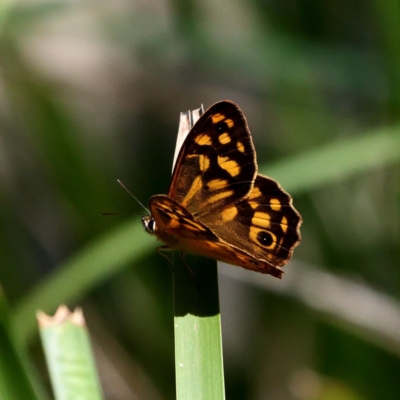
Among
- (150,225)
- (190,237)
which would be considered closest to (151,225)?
→ (150,225)

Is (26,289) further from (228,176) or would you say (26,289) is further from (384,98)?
(384,98)

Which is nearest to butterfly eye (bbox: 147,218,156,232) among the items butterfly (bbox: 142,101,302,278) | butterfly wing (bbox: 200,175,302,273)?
butterfly (bbox: 142,101,302,278)

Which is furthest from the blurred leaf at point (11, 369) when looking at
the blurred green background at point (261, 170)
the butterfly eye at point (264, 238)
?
the blurred green background at point (261, 170)

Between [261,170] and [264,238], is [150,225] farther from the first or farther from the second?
[261,170]

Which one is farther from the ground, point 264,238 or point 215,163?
point 215,163

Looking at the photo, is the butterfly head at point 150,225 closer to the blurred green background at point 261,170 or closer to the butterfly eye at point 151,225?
the butterfly eye at point 151,225

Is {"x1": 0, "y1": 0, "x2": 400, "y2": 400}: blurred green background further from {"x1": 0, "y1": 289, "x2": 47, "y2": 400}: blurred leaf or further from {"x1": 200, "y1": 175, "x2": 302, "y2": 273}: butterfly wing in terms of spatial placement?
{"x1": 0, "y1": 289, "x2": 47, "y2": 400}: blurred leaf
